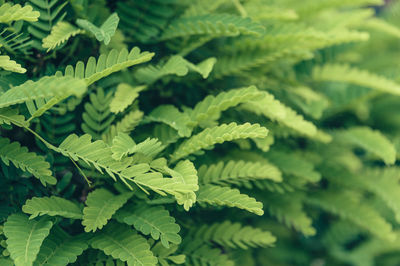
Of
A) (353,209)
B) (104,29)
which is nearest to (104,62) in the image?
(104,29)

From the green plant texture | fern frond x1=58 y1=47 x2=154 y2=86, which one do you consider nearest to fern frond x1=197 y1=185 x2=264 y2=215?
the green plant texture

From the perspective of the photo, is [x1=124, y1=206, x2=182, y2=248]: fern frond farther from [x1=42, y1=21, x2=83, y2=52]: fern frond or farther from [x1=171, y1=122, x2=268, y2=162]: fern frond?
[x1=42, y1=21, x2=83, y2=52]: fern frond

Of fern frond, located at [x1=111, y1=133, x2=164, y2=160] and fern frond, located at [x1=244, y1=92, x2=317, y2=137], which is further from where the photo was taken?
fern frond, located at [x1=244, y1=92, x2=317, y2=137]

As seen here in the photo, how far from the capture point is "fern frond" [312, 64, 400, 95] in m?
1.28

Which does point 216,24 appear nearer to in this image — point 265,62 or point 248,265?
point 265,62

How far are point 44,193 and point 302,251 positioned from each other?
3.83 feet

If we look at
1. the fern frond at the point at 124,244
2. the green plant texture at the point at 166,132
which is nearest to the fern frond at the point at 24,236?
the green plant texture at the point at 166,132

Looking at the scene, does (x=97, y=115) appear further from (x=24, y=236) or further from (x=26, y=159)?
(x=24, y=236)

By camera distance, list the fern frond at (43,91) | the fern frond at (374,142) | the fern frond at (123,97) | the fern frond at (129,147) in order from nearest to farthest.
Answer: the fern frond at (43,91), the fern frond at (129,147), the fern frond at (123,97), the fern frond at (374,142)

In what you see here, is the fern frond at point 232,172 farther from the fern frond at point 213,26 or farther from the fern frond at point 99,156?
the fern frond at point 213,26

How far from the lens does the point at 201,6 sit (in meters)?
1.21

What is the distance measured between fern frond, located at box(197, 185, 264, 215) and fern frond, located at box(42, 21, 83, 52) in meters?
0.51

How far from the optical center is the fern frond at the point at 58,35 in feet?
3.09

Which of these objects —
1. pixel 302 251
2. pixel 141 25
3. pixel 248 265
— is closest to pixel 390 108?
pixel 302 251
